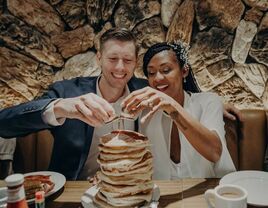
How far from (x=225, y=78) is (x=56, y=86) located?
142 cm

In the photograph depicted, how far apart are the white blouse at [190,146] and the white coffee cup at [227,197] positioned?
69 cm

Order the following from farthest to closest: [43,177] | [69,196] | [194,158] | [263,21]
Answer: [263,21] → [194,158] → [43,177] → [69,196]

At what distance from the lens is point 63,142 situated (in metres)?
2.09

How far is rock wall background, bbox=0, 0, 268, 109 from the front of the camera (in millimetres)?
2713

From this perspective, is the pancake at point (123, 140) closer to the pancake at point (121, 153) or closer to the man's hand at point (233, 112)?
the pancake at point (121, 153)

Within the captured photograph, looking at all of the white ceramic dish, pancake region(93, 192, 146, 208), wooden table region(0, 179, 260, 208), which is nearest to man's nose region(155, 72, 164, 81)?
wooden table region(0, 179, 260, 208)

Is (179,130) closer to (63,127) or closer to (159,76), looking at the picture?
(159,76)

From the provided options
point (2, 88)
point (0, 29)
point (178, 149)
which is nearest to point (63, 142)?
point (178, 149)

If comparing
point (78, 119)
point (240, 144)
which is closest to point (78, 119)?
point (78, 119)

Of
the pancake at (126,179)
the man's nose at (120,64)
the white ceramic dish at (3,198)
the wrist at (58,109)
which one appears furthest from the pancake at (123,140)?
the man's nose at (120,64)

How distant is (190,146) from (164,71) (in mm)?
507

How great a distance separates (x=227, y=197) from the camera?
3.80ft

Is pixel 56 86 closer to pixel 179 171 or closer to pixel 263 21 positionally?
pixel 179 171

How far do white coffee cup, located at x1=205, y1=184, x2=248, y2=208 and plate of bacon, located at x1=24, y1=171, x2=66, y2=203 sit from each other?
706mm
